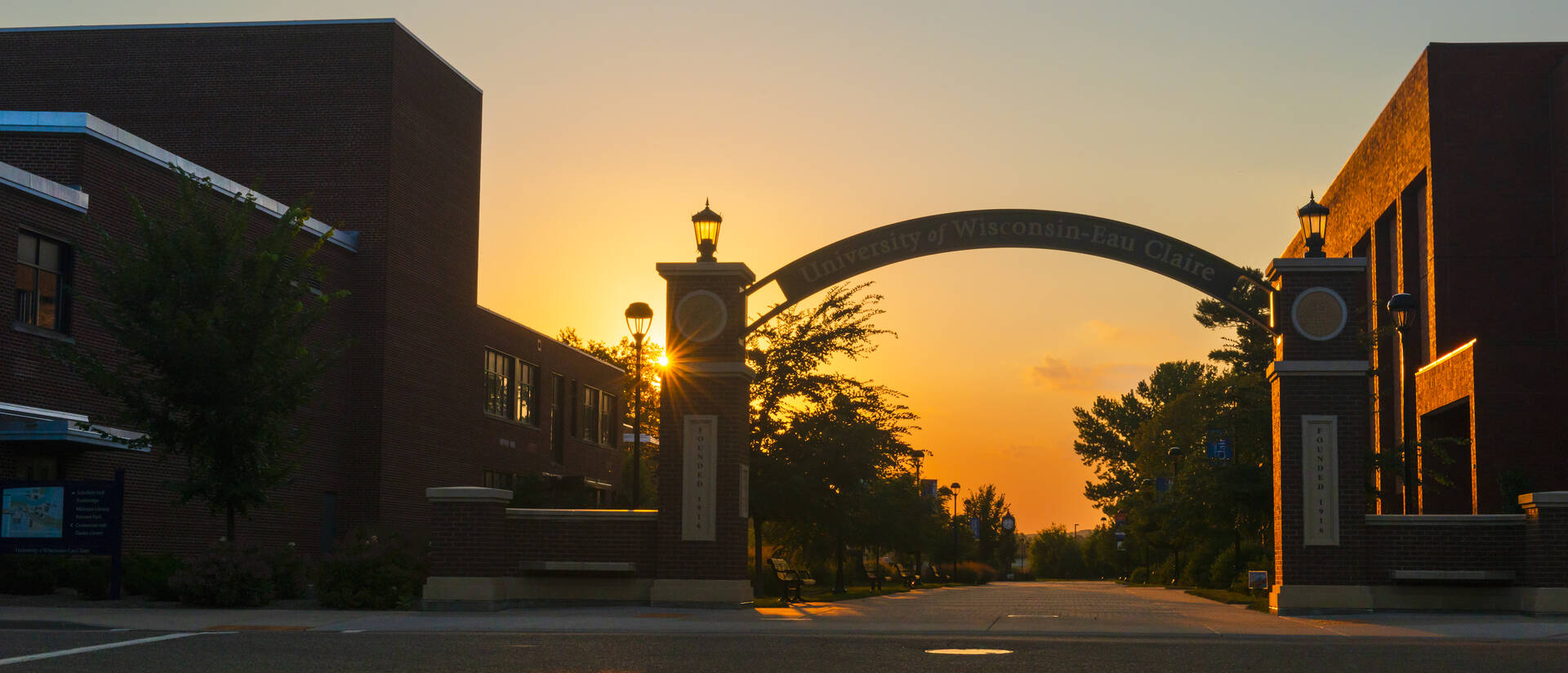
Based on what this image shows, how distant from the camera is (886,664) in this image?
1209 centimetres

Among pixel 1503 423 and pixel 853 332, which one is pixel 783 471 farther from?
pixel 1503 423

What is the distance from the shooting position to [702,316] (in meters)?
21.9

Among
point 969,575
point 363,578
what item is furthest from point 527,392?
point 363,578

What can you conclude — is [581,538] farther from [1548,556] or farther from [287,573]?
[1548,556]

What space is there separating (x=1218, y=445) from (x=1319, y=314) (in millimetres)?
12592

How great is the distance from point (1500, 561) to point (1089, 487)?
8760cm

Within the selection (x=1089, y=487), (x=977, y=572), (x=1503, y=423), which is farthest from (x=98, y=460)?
(x=1089, y=487)

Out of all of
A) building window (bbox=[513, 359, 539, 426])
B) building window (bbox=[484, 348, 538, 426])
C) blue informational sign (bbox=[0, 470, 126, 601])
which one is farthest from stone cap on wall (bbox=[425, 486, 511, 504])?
building window (bbox=[513, 359, 539, 426])

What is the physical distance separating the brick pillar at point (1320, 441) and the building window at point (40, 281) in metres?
22.0

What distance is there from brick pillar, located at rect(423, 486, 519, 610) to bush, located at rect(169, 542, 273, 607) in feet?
8.32

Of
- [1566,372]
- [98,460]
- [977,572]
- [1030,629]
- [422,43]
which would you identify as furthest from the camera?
[977,572]

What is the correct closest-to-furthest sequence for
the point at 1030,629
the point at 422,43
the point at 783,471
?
the point at 1030,629 < the point at 783,471 < the point at 422,43

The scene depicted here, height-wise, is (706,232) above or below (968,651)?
above

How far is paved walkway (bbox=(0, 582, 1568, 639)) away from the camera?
1602cm
